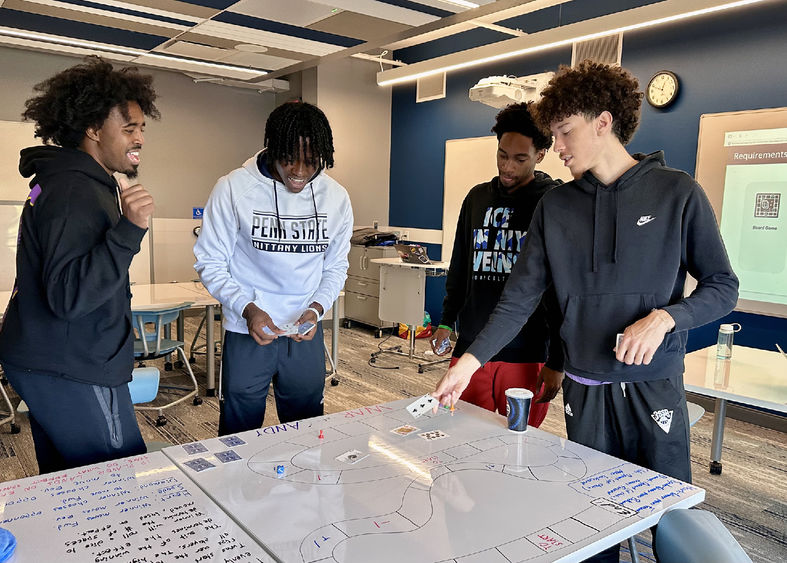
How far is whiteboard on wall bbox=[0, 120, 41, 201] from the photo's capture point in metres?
6.41

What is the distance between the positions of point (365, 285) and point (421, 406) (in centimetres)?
518

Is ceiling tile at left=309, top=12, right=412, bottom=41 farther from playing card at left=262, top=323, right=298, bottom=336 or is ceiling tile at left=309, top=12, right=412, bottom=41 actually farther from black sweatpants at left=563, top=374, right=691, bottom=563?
black sweatpants at left=563, top=374, right=691, bottom=563

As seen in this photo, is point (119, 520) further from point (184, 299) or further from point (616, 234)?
point (184, 299)

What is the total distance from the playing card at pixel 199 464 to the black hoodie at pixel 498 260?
1.09m

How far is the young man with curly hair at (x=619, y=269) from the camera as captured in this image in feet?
5.04

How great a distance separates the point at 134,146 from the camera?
5.44 feet

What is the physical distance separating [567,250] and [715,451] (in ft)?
7.82

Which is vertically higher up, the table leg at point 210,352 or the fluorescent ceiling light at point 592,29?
the fluorescent ceiling light at point 592,29

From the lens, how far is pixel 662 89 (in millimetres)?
4727

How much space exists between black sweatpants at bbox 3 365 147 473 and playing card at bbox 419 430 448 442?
772mm

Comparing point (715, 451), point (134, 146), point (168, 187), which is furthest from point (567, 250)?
point (168, 187)

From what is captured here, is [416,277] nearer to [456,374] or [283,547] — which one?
[456,374]

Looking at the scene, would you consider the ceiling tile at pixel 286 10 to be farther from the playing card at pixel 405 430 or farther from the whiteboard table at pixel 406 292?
the playing card at pixel 405 430

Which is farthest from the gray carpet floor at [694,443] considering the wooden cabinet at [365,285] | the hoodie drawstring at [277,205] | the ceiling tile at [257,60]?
the ceiling tile at [257,60]
